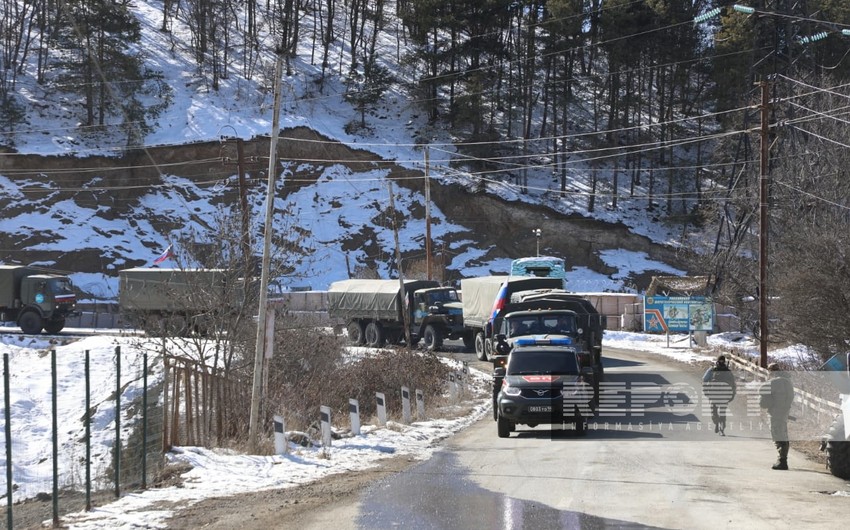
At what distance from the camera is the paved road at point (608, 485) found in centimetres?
1013

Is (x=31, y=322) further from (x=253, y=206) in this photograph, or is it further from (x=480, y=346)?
(x=480, y=346)

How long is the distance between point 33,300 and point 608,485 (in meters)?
41.3

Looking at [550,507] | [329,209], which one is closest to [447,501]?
[550,507]

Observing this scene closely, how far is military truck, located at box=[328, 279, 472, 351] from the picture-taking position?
40.5 meters

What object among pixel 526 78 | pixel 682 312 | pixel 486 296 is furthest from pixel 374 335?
pixel 526 78

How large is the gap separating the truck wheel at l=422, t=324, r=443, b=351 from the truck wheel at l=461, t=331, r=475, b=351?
126 cm

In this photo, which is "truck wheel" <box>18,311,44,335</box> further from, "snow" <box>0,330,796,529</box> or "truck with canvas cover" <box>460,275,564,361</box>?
"truck with canvas cover" <box>460,275,564,361</box>

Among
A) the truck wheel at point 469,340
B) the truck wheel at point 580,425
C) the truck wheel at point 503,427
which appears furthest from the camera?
the truck wheel at point 469,340

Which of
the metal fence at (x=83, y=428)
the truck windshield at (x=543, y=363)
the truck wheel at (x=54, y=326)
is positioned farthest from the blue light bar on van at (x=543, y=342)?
the truck wheel at (x=54, y=326)

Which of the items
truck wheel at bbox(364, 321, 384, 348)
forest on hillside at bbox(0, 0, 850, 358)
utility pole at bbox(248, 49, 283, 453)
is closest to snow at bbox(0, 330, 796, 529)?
utility pole at bbox(248, 49, 283, 453)

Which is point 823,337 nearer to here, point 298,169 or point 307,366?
point 307,366

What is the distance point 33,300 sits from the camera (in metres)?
46.8

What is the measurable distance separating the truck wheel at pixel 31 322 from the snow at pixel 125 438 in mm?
6148

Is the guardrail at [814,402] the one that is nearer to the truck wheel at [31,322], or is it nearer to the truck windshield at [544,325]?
the truck windshield at [544,325]
